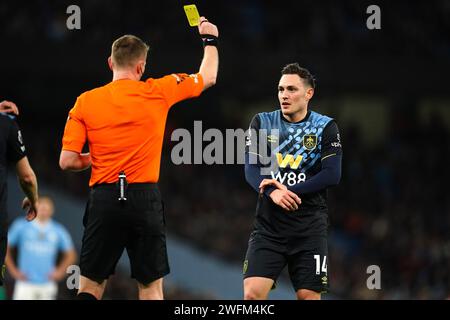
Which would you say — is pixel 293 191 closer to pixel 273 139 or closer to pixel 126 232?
pixel 273 139

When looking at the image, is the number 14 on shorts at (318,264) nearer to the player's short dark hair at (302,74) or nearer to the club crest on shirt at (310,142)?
the club crest on shirt at (310,142)

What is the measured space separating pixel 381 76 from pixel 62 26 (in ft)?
22.3

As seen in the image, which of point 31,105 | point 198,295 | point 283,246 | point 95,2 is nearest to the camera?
point 283,246

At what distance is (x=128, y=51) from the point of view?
648cm

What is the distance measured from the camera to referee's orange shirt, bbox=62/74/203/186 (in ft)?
21.2

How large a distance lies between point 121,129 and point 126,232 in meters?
0.72

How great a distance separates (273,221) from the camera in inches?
277

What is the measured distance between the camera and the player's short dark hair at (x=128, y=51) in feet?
21.3

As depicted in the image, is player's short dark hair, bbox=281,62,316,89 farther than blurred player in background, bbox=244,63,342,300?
Yes

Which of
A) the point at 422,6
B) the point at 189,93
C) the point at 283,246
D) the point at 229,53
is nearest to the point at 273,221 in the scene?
the point at 283,246

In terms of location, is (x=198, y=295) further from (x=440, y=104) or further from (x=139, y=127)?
(x=139, y=127)

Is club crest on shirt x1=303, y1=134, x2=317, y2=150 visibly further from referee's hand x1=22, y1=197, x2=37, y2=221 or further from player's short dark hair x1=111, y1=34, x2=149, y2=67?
referee's hand x1=22, y1=197, x2=37, y2=221

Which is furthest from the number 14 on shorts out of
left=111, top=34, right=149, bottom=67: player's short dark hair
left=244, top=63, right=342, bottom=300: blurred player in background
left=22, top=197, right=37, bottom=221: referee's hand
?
left=22, top=197, right=37, bottom=221: referee's hand

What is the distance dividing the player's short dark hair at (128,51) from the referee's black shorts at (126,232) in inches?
34.3
